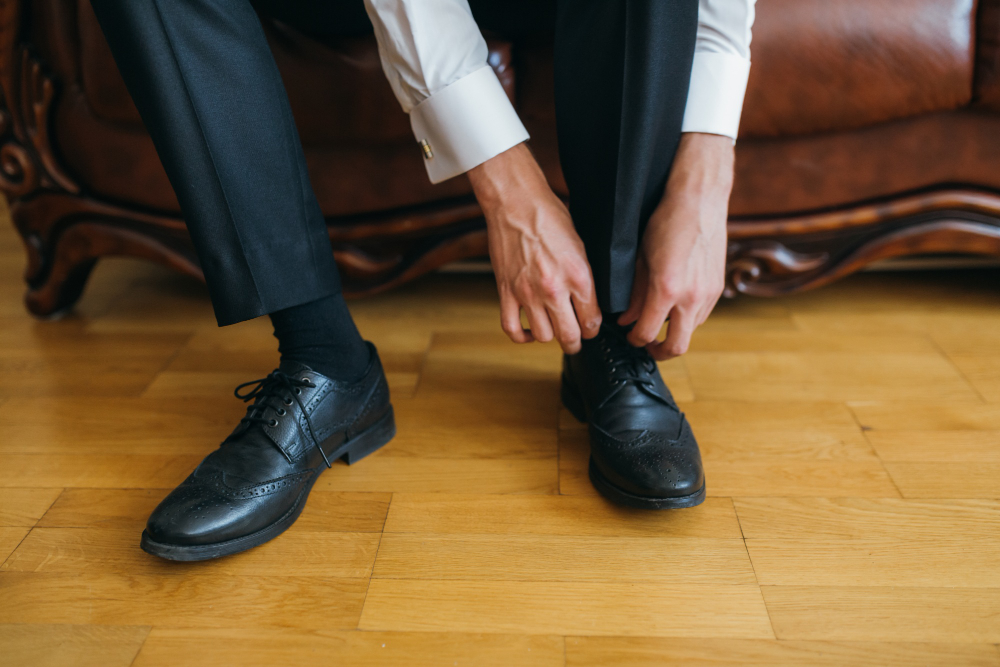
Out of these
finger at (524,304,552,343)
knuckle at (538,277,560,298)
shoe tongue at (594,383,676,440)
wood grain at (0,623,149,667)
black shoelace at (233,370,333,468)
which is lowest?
shoe tongue at (594,383,676,440)

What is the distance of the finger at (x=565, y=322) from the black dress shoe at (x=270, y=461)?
0.76 ft

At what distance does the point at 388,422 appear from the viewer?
0.76 m

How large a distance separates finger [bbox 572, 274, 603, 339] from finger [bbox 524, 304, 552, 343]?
0.10 ft

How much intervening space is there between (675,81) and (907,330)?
0.64 meters

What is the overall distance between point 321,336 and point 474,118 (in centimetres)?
26

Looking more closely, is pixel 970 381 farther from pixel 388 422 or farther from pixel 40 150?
pixel 40 150

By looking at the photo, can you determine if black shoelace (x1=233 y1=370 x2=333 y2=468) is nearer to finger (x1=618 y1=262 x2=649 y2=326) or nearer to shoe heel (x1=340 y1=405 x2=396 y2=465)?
shoe heel (x1=340 y1=405 x2=396 y2=465)

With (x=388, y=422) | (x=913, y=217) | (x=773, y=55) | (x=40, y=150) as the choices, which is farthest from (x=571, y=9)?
(x=40, y=150)

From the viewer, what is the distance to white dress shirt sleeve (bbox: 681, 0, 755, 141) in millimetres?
635

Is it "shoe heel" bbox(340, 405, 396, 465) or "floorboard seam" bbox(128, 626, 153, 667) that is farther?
"shoe heel" bbox(340, 405, 396, 465)

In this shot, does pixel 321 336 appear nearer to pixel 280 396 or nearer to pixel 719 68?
pixel 280 396

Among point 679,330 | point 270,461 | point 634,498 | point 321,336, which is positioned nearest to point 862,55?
point 679,330

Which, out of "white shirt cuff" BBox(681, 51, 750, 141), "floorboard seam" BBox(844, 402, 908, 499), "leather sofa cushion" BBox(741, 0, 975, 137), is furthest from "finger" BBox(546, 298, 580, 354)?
"leather sofa cushion" BBox(741, 0, 975, 137)

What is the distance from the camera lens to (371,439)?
74cm
